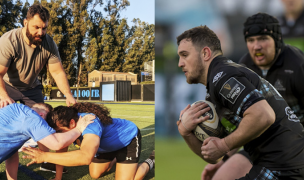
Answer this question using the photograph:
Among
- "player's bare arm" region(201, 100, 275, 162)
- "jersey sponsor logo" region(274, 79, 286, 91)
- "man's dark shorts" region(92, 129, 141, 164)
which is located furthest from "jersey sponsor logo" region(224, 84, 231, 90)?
"man's dark shorts" region(92, 129, 141, 164)

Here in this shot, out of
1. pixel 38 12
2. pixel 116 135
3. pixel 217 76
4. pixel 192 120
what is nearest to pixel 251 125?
pixel 217 76

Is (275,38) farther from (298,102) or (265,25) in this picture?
(298,102)

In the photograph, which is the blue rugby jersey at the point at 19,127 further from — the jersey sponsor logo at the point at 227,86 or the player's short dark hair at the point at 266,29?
the player's short dark hair at the point at 266,29

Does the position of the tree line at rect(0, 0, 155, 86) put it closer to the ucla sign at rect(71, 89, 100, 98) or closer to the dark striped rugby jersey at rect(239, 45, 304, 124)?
the ucla sign at rect(71, 89, 100, 98)

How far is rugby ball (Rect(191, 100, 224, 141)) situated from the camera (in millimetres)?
2047

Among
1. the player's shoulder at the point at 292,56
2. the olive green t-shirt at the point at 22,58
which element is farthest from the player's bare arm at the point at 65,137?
the player's shoulder at the point at 292,56

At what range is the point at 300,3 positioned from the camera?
8172 mm

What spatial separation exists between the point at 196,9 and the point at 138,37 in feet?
88.4

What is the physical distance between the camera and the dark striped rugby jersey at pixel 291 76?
9.63 ft

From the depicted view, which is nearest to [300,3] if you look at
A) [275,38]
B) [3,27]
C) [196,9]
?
[196,9]

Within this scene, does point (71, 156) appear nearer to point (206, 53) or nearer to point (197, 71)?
point (197, 71)

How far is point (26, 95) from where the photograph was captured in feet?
13.8

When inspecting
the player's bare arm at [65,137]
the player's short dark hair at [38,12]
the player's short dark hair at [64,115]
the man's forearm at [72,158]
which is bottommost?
the man's forearm at [72,158]

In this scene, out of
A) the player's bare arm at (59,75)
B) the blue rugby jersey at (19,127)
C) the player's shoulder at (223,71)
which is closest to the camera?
the player's shoulder at (223,71)
